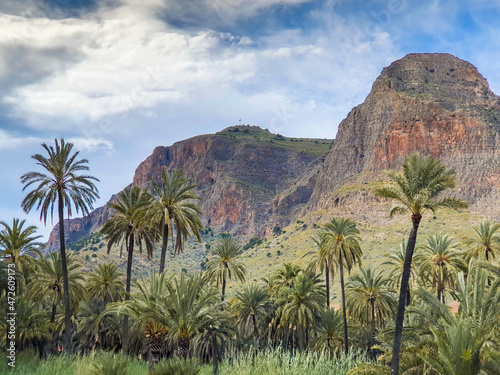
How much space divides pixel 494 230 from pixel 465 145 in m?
121

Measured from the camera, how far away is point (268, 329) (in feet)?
148

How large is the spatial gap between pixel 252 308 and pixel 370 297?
11755mm

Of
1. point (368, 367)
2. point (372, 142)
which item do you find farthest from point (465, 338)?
point (372, 142)

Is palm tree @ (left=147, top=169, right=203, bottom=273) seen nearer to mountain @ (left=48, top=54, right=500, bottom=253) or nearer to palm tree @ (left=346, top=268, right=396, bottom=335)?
palm tree @ (left=346, top=268, right=396, bottom=335)

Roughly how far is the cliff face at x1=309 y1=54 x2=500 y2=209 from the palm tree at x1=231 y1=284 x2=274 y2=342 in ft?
359

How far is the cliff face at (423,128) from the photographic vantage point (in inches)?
5684

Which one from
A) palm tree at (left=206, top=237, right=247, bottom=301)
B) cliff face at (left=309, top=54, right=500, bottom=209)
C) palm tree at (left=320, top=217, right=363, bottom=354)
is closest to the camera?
palm tree at (left=320, top=217, right=363, bottom=354)

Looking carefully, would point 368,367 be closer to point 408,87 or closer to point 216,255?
point 216,255

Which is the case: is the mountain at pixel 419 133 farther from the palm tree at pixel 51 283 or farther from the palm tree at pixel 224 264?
the palm tree at pixel 51 283

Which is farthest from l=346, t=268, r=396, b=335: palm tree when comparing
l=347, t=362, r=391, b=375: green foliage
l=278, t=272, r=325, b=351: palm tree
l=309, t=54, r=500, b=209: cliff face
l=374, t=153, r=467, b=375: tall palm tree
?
l=309, t=54, r=500, b=209: cliff face

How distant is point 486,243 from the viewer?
41.0 m

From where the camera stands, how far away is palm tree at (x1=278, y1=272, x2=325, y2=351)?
39250 millimetres

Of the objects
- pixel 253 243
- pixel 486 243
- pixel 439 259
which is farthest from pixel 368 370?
pixel 253 243

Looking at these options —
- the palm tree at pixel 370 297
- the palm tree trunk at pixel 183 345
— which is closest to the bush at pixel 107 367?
the palm tree trunk at pixel 183 345
